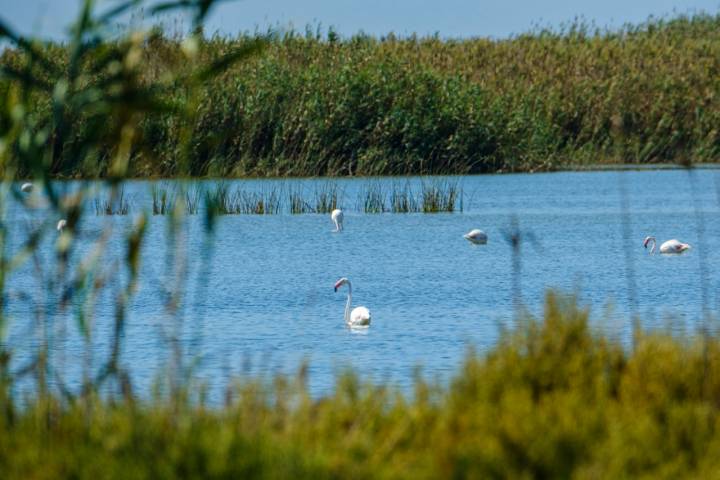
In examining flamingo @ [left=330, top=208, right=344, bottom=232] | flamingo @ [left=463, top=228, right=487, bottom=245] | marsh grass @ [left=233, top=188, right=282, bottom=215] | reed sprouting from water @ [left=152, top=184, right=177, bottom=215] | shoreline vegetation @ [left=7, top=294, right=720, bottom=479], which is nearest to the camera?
shoreline vegetation @ [left=7, top=294, right=720, bottom=479]

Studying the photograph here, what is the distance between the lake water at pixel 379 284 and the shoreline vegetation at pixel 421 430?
267mm

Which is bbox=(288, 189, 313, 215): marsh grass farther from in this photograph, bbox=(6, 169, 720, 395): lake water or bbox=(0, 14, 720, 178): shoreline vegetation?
bbox=(0, 14, 720, 178): shoreline vegetation

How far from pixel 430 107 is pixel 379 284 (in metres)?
19.8

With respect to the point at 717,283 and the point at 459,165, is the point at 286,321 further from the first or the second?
the point at 459,165

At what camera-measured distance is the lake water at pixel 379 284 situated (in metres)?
10.8

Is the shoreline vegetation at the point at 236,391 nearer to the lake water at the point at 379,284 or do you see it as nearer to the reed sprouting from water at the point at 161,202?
the lake water at the point at 379,284

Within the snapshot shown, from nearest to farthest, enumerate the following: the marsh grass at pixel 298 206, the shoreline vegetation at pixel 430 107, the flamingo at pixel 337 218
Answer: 1. the flamingo at pixel 337 218
2. the marsh grass at pixel 298 206
3. the shoreline vegetation at pixel 430 107

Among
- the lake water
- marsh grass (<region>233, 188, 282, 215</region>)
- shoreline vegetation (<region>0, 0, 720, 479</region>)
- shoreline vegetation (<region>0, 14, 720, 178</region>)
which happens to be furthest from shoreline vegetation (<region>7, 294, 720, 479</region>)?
shoreline vegetation (<region>0, 14, 720, 178</region>)

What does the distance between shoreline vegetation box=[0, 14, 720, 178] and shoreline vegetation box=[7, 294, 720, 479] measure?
79.3 feet

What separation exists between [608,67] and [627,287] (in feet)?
86.6

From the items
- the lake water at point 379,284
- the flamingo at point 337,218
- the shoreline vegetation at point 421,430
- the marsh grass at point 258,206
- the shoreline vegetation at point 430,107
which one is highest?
the shoreline vegetation at point 430,107

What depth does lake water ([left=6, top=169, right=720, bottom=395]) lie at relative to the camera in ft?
35.4

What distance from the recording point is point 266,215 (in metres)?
27.2

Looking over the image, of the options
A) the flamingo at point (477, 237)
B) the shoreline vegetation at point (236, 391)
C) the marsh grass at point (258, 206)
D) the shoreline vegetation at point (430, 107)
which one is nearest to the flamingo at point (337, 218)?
the marsh grass at point (258, 206)
